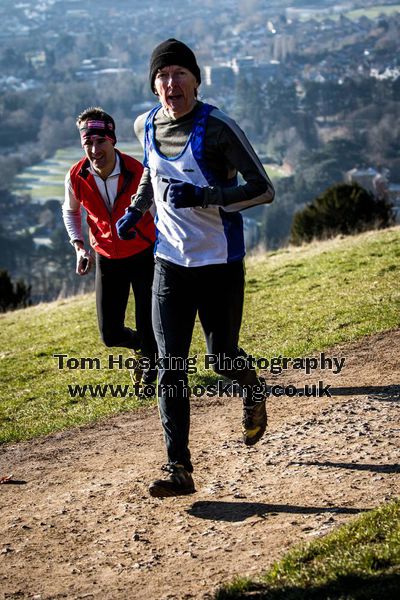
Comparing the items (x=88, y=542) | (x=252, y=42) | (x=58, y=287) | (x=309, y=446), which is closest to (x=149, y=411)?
(x=309, y=446)

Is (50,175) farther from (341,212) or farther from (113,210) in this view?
(113,210)

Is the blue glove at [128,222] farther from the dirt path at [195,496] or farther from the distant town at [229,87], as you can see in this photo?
the distant town at [229,87]

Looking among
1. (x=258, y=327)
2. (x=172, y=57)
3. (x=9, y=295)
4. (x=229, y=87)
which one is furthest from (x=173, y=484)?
(x=229, y=87)

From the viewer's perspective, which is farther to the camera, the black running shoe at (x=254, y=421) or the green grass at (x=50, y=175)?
the green grass at (x=50, y=175)

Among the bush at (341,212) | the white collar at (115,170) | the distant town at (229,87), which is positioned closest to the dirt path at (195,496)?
the white collar at (115,170)

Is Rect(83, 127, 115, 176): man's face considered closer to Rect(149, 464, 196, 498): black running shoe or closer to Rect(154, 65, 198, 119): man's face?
Rect(154, 65, 198, 119): man's face

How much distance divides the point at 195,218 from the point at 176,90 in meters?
0.70

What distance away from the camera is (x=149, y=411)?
798cm

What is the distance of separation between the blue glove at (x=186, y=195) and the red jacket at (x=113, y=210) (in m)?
2.10

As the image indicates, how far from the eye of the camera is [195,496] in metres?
5.81

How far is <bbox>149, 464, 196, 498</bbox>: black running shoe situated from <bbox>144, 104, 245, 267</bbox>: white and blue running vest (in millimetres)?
1191

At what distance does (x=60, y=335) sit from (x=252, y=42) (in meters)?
114

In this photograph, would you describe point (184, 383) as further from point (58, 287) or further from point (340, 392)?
point (58, 287)

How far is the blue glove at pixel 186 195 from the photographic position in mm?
5125
